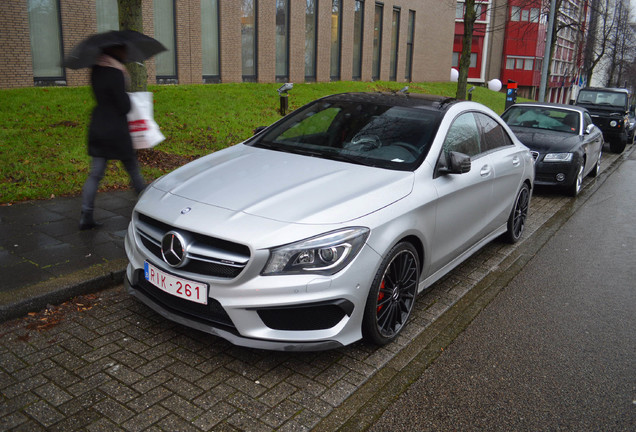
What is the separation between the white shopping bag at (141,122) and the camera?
5477mm

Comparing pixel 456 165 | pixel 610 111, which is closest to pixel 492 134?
pixel 456 165

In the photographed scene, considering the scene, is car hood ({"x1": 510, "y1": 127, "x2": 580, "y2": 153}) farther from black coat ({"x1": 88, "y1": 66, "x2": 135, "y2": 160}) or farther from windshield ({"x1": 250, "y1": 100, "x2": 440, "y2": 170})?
black coat ({"x1": 88, "y1": 66, "x2": 135, "y2": 160})

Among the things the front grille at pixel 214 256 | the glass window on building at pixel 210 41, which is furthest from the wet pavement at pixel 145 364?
the glass window on building at pixel 210 41

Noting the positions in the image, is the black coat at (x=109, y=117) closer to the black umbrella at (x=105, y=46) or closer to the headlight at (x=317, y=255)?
the black umbrella at (x=105, y=46)

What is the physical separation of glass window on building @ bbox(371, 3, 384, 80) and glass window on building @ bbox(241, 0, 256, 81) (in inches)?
387

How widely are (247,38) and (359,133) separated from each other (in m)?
17.5

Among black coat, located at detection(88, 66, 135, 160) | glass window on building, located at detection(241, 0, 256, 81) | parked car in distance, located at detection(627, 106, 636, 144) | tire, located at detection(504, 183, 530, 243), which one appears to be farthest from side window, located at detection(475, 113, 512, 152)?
glass window on building, located at detection(241, 0, 256, 81)

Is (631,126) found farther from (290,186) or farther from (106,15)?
(290,186)

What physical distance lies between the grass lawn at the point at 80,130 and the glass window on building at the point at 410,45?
58.9 feet

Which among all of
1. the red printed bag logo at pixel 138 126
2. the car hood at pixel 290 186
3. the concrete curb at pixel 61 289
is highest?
the red printed bag logo at pixel 138 126

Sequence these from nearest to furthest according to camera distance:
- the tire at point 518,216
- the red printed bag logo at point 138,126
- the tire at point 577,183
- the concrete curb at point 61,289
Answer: the concrete curb at point 61,289 < the red printed bag logo at point 138,126 < the tire at point 518,216 < the tire at point 577,183

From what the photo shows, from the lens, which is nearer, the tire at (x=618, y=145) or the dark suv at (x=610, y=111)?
the dark suv at (x=610, y=111)

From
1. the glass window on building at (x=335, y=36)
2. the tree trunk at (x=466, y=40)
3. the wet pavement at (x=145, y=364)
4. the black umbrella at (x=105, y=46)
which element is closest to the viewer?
the wet pavement at (x=145, y=364)

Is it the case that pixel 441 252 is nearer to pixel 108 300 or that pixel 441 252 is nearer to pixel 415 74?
pixel 108 300
